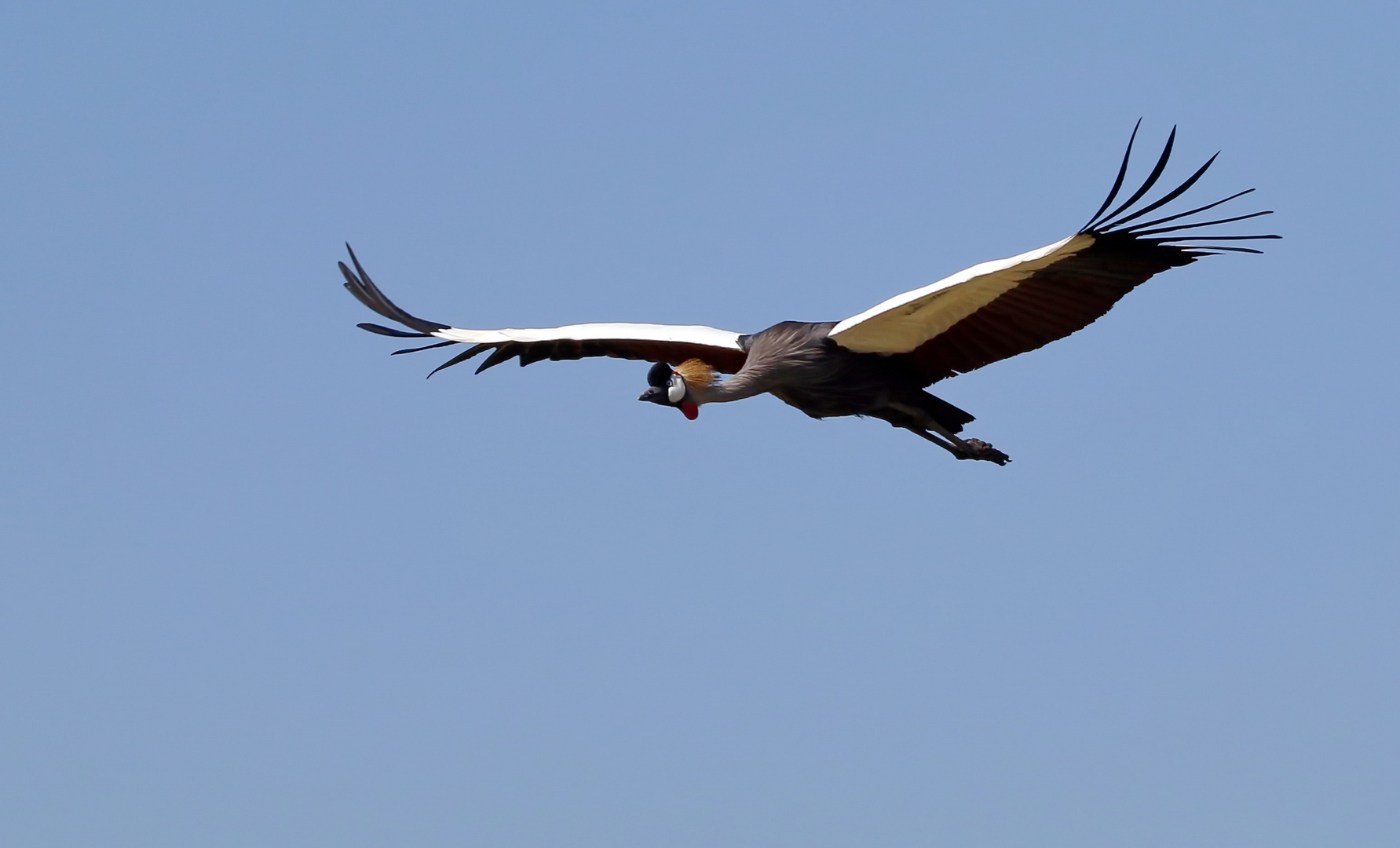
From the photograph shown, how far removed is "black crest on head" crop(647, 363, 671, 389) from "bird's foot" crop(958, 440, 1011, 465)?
8.31 feet

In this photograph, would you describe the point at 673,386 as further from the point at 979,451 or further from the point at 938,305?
the point at 979,451

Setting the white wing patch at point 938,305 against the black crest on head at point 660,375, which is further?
the black crest on head at point 660,375

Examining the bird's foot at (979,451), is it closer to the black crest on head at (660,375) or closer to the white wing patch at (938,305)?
the white wing patch at (938,305)

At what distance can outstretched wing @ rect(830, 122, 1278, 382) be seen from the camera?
13258mm

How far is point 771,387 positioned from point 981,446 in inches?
74.3

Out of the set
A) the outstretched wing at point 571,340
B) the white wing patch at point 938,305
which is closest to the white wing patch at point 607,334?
the outstretched wing at point 571,340

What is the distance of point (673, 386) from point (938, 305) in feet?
7.30

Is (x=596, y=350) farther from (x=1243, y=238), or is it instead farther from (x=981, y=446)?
(x=1243, y=238)

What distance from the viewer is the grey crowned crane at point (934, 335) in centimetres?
1340

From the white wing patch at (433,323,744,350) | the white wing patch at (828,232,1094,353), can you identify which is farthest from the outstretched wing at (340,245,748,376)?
the white wing patch at (828,232,1094,353)

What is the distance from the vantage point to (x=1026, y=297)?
14109 millimetres

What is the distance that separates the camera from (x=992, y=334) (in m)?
14.6

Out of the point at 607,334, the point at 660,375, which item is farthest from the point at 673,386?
the point at 607,334

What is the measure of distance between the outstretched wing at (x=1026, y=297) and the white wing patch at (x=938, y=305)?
0.03 ft
